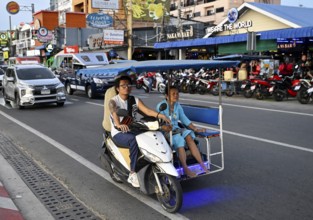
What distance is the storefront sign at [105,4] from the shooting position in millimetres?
32000

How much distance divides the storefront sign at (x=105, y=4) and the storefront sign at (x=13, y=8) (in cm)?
1721

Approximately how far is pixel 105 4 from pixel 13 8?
18.0 meters

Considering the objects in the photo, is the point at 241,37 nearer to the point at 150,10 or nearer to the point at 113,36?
the point at 113,36

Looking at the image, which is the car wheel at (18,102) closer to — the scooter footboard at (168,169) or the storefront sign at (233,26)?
the scooter footboard at (168,169)

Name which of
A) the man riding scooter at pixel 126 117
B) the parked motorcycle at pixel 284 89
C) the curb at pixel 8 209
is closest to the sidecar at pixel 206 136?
the man riding scooter at pixel 126 117

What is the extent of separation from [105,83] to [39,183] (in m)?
12.9

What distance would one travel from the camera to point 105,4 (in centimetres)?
3262

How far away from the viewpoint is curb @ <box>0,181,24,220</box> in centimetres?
447

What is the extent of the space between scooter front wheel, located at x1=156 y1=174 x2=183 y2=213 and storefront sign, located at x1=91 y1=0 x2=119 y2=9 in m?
29.6

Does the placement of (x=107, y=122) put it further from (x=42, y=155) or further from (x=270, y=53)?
(x=270, y=53)

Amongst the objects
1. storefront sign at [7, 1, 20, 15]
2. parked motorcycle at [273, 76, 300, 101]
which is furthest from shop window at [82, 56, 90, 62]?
storefront sign at [7, 1, 20, 15]

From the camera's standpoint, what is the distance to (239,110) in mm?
13242

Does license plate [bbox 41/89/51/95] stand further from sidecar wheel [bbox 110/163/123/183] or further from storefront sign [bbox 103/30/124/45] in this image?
storefront sign [bbox 103/30/124/45]

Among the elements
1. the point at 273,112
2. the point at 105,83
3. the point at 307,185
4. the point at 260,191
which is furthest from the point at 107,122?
the point at 105,83
